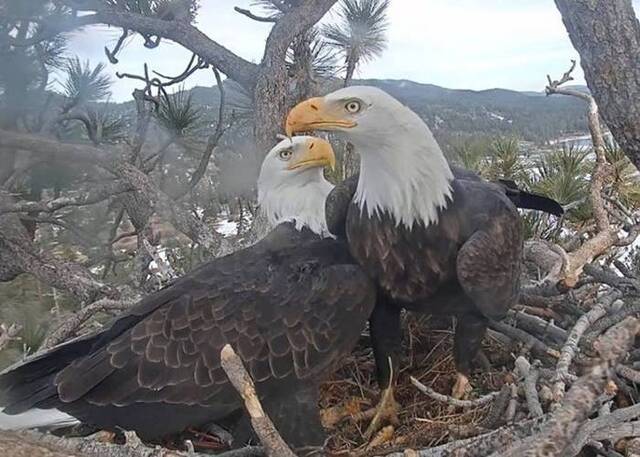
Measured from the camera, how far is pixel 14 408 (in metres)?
1.79

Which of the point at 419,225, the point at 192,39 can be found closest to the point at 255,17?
the point at 192,39

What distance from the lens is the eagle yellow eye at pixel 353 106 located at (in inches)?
72.7

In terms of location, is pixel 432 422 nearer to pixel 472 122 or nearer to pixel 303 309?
pixel 303 309

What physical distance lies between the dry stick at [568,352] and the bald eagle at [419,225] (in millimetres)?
202

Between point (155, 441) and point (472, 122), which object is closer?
point (155, 441)

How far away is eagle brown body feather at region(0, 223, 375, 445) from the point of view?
176cm

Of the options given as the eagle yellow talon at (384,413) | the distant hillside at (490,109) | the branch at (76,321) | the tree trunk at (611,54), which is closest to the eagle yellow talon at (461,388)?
the eagle yellow talon at (384,413)

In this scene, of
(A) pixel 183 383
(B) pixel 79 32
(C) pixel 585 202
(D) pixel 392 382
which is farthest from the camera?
(B) pixel 79 32

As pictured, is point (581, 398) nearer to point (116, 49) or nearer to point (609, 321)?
point (609, 321)

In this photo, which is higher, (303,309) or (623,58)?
(623,58)

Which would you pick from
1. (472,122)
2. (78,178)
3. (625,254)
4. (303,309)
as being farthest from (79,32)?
(625,254)

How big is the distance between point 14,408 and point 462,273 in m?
1.24

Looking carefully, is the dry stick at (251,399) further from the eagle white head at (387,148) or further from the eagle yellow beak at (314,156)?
the eagle yellow beak at (314,156)

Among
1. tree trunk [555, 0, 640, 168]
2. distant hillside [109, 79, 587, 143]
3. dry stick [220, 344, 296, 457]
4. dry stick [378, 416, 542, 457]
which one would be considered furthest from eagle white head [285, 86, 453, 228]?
distant hillside [109, 79, 587, 143]
